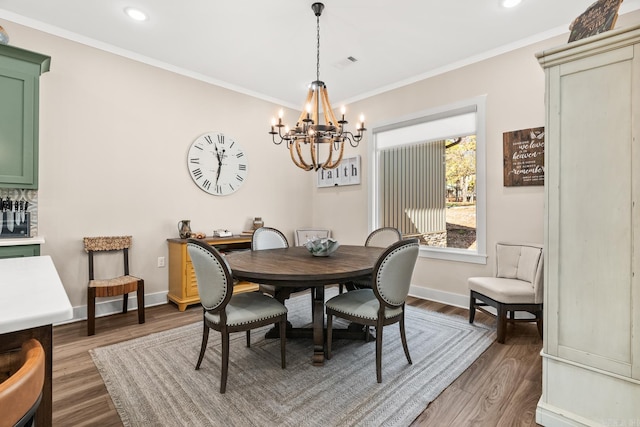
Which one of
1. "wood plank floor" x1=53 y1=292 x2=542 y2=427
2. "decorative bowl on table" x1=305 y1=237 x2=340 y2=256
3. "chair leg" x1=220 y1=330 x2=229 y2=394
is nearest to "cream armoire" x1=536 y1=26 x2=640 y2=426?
"wood plank floor" x1=53 y1=292 x2=542 y2=427

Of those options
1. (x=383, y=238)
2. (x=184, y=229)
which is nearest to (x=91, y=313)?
(x=184, y=229)

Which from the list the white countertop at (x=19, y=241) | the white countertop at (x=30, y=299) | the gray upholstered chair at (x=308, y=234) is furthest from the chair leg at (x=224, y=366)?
the gray upholstered chair at (x=308, y=234)

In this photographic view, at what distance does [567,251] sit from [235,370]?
2163 millimetres

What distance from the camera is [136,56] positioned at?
3.47m

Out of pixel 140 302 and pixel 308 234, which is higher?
pixel 308 234

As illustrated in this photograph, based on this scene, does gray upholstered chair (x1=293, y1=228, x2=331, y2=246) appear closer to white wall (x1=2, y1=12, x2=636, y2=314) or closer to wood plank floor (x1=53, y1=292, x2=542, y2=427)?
white wall (x1=2, y1=12, x2=636, y2=314)

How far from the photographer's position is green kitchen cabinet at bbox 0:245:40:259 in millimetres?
2432

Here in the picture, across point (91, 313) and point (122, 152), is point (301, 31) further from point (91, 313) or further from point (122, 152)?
point (91, 313)

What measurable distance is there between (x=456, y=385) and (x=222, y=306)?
1.59 m

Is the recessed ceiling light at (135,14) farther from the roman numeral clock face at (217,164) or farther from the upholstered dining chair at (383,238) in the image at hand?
the upholstered dining chair at (383,238)

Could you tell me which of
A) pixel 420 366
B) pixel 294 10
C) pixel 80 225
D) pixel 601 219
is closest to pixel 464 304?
pixel 420 366

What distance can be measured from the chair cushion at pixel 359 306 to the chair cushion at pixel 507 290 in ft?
3.48

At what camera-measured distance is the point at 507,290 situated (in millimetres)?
2641

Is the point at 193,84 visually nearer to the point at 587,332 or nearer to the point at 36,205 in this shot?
the point at 36,205
